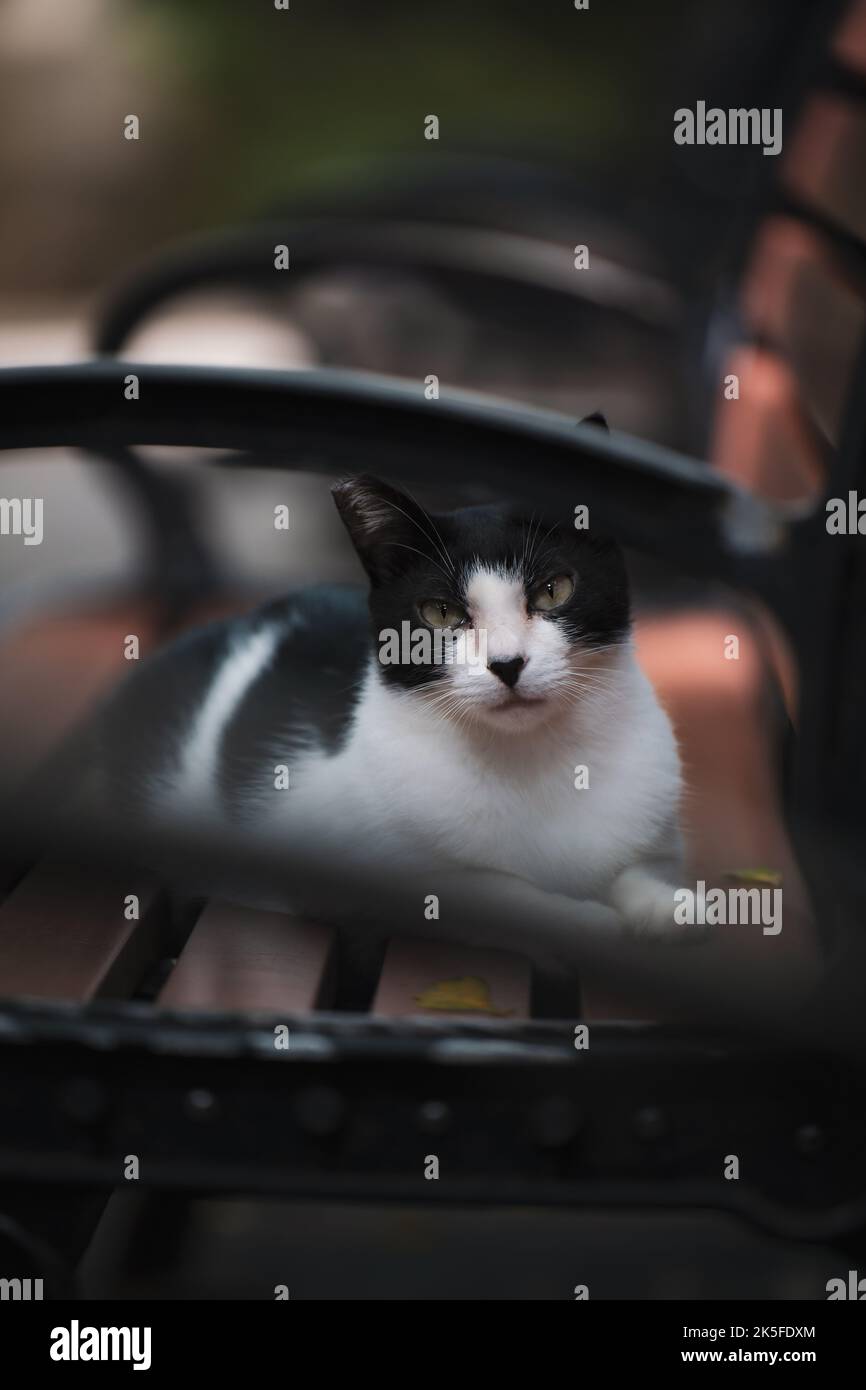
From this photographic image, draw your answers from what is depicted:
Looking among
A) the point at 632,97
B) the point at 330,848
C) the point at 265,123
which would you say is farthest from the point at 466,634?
the point at 265,123

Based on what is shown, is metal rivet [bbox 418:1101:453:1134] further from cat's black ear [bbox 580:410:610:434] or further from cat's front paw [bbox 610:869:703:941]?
cat's black ear [bbox 580:410:610:434]

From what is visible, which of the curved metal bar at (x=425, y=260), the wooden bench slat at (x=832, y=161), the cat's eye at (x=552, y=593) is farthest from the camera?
the curved metal bar at (x=425, y=260)

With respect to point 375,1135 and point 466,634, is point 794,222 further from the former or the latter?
point 375,1135

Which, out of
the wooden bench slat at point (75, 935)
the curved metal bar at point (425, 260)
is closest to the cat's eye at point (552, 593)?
the wooden bench slat at point (75, 935)

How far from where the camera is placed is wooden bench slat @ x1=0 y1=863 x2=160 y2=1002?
0.86m

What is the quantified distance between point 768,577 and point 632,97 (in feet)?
6.14

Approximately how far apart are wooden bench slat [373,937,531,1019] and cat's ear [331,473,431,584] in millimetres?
254

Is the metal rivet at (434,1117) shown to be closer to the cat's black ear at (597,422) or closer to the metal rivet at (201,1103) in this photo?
the metal rivet at (201,1103)

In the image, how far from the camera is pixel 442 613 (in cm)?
87

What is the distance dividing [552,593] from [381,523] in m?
0.12

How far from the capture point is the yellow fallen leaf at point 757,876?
902 mm

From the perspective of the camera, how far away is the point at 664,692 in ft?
3.37

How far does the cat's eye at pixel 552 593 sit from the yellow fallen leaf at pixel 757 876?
224 millimetres

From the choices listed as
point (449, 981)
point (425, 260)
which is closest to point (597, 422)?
point (449, 981)
